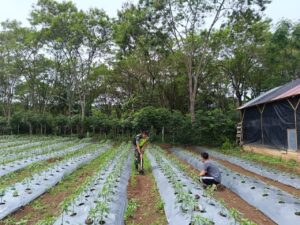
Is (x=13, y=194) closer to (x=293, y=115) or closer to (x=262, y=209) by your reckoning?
(x=262, y=209)

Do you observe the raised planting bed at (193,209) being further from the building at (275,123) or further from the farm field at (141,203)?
the building at (275,123)

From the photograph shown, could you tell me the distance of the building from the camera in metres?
12.8

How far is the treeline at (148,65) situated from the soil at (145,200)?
1317 centimetres

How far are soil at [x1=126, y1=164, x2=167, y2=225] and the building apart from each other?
720 centimetres

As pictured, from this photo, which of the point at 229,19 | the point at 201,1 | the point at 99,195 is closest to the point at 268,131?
the point at 229,19

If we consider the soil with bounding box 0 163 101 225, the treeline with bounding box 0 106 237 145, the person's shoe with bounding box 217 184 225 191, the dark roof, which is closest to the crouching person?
the person's shoe with bounding box 217 184 225 191

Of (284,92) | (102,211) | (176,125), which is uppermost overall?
(284,92)

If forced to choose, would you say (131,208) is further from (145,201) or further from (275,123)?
(275,123)

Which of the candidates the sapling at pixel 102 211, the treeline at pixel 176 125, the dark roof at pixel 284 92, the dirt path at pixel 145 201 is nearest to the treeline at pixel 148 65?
the treeline at pixel 176 125

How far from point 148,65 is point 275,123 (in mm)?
14578

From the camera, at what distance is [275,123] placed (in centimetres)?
1464

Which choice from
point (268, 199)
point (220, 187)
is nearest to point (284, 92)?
point (220, 187)

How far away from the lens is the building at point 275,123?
12773 mm

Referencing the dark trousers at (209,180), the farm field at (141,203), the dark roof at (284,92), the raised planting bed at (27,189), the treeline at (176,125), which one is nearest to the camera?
the farm field at (141,203)
